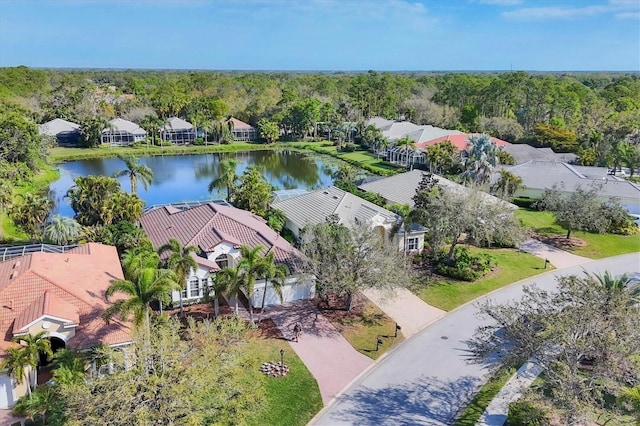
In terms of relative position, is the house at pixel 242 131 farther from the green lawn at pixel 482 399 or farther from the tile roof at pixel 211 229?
the green lawn at pixel 482 399

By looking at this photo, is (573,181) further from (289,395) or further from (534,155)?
(289,395)

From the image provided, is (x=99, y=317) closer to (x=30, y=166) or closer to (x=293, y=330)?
(x=293, y=330)

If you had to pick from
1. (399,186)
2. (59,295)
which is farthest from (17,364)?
(399,186)

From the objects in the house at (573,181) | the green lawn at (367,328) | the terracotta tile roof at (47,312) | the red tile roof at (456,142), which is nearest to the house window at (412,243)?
the green lawn at (367,328)

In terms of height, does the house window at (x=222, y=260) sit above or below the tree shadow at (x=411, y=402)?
above

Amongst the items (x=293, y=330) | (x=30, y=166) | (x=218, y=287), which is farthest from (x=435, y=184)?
(x=30, y=166)

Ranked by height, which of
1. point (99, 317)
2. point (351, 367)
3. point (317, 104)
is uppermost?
point (317, 104)
